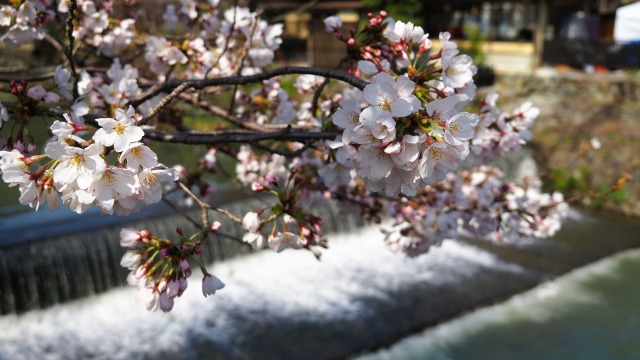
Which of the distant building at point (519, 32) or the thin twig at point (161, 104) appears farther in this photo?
the distant building at point (519, 32)

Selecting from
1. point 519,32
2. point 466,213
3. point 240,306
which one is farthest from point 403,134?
point 519,32

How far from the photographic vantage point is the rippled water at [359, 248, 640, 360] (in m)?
6.13

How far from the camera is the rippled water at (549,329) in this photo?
6129 millimetres

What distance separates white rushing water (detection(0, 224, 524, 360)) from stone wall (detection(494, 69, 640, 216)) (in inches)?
163

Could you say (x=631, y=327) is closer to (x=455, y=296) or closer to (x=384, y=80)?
(x=455, y=296)

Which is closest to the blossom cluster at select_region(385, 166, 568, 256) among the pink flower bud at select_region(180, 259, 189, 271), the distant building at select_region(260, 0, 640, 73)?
the pink flower bud at select_region(180, 259, 189, 271)

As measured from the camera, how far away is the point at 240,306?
6910 mm

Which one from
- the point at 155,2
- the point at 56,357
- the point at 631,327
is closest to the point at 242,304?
the point at 56,357

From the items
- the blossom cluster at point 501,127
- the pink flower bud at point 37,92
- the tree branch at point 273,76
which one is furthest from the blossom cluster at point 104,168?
the blossom cluster at point 501,127

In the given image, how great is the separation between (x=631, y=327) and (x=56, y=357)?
6.57m

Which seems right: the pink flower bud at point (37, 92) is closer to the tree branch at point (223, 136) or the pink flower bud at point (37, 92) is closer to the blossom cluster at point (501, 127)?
the tree branch at point (223, 136)

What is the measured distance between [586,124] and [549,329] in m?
7.30

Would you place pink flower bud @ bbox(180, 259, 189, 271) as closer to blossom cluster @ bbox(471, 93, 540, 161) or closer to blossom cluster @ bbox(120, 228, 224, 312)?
blossom cluster @ bbox(120, 228, 224, 312)

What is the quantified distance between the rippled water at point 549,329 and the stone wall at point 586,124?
357cm
